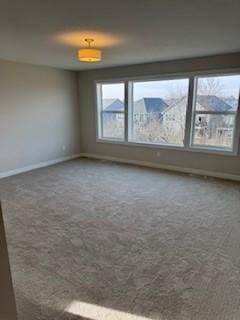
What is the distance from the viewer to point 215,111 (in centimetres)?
459

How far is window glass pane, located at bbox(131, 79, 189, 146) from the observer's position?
4996 millimetres

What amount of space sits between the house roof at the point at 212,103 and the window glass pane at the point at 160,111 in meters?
0.33

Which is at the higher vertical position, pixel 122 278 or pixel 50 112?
pixel 50 112

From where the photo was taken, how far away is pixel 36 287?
1.95 metres

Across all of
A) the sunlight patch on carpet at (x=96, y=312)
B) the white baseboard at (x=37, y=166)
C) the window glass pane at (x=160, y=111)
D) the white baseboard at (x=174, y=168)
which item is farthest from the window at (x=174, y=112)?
the sunlight patch on carpet at (x=96, y=312)

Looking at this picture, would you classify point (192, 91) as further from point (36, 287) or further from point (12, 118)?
point (36, 287)

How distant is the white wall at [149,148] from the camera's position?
446 centimetres

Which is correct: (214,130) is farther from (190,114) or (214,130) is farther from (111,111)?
(111,111)

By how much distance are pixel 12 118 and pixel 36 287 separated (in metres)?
3.84

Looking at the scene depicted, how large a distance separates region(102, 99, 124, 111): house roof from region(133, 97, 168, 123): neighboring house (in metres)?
0.40

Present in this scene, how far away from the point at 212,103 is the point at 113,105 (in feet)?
8.03

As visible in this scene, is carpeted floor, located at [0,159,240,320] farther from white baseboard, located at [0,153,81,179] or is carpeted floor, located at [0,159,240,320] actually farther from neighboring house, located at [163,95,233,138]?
neighboring house, located at [163,95,233,138]

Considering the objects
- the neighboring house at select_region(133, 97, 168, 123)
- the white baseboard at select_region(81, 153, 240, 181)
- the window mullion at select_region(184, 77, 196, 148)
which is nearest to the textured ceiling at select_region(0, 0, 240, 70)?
the window mullion at select_region(184, 77, 196, 148)

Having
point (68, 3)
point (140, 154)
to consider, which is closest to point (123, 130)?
point (140, 154)
